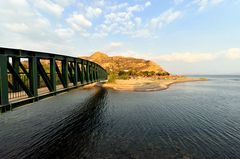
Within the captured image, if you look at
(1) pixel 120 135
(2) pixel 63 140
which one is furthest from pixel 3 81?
(1) pixel 120 135

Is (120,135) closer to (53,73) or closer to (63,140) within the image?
(63,140)

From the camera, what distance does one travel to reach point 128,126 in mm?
20953

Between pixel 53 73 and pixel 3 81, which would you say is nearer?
pixel 3 81

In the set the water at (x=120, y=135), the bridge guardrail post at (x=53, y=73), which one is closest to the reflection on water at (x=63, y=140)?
the water at (x=120, y=135)

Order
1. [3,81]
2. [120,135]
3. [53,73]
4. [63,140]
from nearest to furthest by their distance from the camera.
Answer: [3,81] → [53,73] → [63,140] → [120,135]

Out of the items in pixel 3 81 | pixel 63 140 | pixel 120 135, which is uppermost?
pixel 3 81

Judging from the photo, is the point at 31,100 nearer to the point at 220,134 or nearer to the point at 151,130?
the point at 151,130

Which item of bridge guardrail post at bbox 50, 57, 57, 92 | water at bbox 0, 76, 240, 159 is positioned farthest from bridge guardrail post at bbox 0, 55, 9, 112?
water at bbox 0, 76, 240, 159

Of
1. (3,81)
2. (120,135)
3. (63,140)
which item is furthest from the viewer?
(120,135)

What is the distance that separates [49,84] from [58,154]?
6.89m

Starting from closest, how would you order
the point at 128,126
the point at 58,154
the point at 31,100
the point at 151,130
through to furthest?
the point at 31,100
the point at 58,154
the point at 151,130
the point at 128,126

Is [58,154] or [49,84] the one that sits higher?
[49,84]

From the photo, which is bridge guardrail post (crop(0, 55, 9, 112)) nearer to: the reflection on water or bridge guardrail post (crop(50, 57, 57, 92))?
bridge guardrail post (crop(50, 57, 57, 92))

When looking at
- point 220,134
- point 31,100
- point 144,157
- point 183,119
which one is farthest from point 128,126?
point 31,100
